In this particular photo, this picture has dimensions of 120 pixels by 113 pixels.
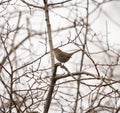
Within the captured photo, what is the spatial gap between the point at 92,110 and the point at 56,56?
304 millimetres

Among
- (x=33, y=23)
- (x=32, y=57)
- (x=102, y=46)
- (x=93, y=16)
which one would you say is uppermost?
(x=93, y=16)

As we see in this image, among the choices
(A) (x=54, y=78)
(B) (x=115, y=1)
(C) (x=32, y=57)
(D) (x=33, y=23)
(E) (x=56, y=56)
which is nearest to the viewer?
(A) (x=54, y=78)

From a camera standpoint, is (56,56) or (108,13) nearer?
(56,56)

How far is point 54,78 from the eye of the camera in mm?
1826

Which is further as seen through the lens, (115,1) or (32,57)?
(115,1)

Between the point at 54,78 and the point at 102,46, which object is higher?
the point at 102,46

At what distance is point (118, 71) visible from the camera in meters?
3.91

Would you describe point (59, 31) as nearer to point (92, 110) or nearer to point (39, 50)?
point (39, 50)

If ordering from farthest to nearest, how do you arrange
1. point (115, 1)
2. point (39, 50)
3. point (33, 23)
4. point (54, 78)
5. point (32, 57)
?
1. point (115, 1)
2. point (33, 23)
3. point (39, 50)
4. point (32, 57)
5. point (54, 78)

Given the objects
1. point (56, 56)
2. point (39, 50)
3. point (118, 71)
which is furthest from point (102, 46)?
point (56, 56)

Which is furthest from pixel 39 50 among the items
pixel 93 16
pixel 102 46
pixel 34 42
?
pixel 93 16

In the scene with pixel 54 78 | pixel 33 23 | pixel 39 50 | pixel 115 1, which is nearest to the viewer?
pixel 54 78

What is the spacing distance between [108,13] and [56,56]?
274cm

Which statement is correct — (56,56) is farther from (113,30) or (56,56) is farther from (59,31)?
(113,30)
